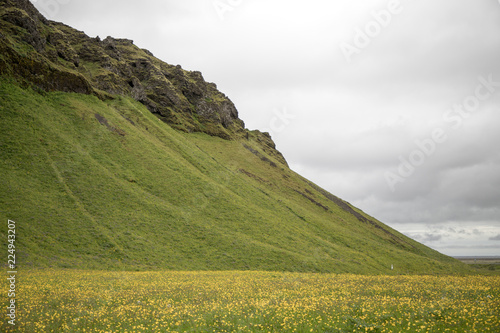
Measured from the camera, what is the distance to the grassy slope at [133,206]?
1908 inches

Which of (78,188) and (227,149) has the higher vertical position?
(227,149)

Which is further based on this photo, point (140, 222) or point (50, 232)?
point (140, 222)

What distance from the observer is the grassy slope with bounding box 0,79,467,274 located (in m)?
48.5

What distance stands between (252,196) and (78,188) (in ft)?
179

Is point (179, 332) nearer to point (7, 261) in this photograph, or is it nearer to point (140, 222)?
point (7, 261)

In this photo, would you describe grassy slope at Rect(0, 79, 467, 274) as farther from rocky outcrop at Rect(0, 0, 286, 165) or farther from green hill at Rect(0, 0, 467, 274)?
rocky outcrop at Rect(0, 0, 286, 165)

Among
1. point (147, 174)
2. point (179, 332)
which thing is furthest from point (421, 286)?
point (147, 174)

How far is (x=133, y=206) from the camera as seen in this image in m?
63.9

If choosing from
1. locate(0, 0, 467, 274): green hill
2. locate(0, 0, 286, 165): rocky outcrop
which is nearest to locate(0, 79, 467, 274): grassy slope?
locate(0, 0, 467, 274): green hill

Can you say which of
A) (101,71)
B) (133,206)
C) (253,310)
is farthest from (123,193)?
(101,71)

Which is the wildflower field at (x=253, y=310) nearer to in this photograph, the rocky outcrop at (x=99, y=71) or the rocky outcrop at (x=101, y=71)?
the rocky outcrop at (x=99, y=71)

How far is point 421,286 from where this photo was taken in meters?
26.1

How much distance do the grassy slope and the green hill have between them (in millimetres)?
299

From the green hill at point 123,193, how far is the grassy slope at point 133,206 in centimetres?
30
